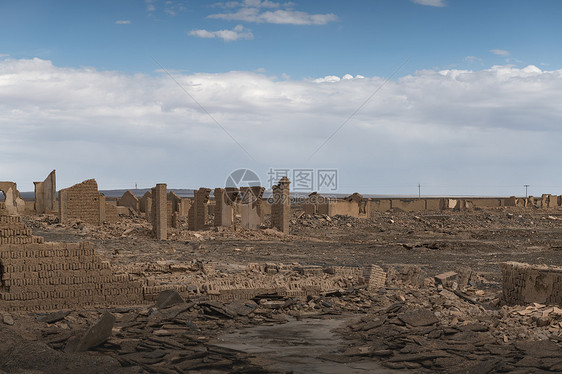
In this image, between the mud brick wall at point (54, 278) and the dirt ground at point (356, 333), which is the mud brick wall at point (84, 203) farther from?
the mud brick wall at point (54, 278)

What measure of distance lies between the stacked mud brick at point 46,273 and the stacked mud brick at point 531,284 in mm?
7397

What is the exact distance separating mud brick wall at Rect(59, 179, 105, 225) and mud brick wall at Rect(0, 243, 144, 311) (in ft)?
60.8

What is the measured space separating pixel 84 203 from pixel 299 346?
22.8 meters

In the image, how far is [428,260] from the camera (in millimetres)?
21766

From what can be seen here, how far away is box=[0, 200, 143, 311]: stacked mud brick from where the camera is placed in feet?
34.2

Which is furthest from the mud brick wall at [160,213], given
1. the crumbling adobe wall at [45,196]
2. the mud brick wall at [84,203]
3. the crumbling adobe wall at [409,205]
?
the crumbling adobe wall at [409,205]

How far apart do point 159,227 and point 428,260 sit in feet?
37.2

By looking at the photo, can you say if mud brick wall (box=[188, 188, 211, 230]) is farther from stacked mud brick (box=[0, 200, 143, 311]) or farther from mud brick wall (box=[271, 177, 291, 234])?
stacked mud brick (box=[0, 200, 143, 311])

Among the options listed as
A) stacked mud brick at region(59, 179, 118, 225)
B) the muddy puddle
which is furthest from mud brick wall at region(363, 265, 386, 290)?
stacked mud brick at region(59, 179, 118, 225)

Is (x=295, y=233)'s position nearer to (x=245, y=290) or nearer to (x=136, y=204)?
(x=136, y=204)

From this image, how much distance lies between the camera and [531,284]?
1077cm

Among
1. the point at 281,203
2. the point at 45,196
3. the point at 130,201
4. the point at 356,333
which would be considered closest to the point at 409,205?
the point at 130,201

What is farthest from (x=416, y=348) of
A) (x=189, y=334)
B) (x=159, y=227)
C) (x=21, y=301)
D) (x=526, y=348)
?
(x=159, y=227)

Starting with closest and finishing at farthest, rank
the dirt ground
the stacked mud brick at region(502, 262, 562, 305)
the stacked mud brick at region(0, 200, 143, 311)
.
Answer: the dirt ground
the stacked mud brick at region(502, 262, 562, 305)
the stacked mud brick at region(0, 200, 143, 311)
